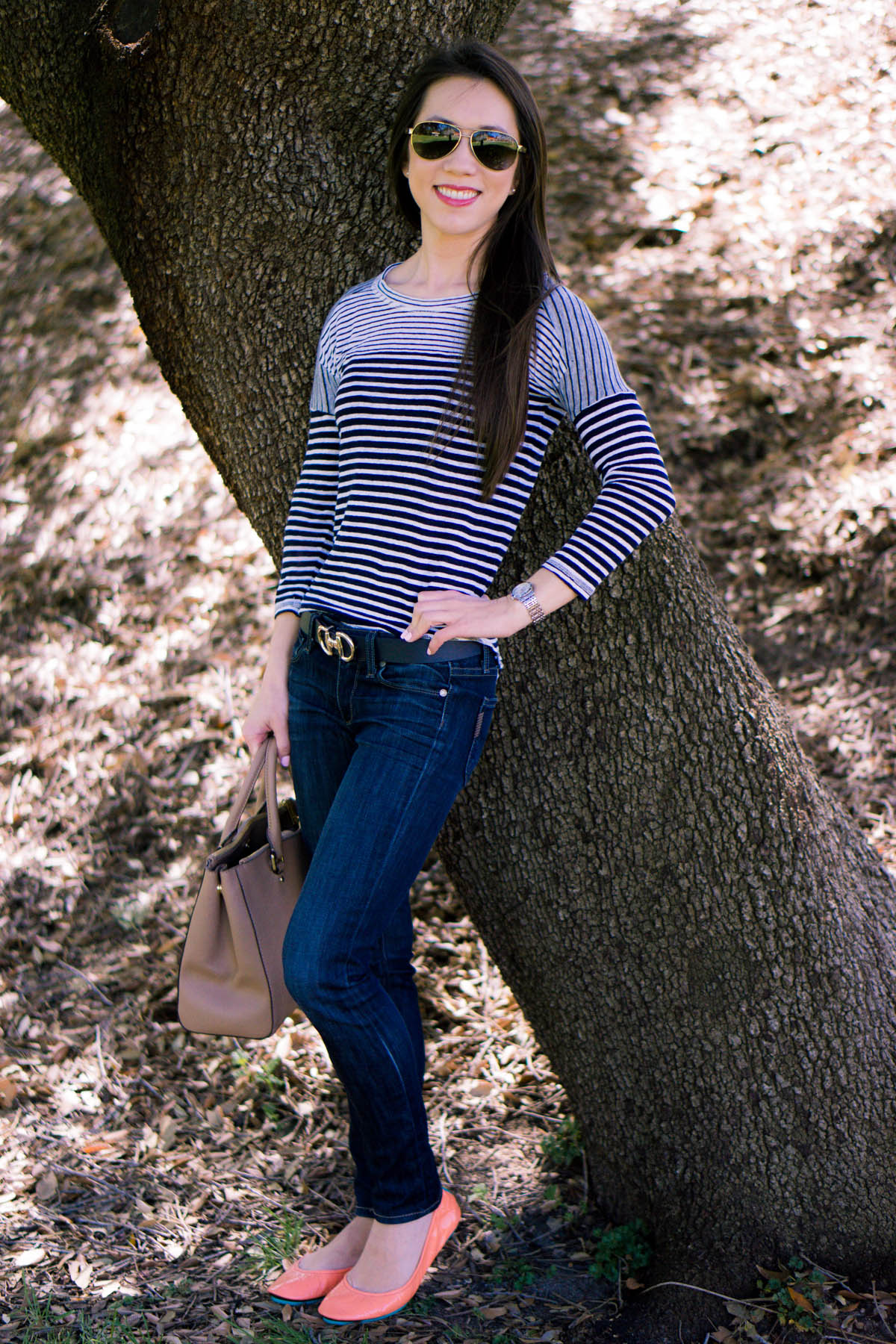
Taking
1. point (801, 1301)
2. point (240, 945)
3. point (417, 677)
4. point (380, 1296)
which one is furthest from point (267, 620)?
point (801, 1301)

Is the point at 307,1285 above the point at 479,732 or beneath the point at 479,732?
beneath

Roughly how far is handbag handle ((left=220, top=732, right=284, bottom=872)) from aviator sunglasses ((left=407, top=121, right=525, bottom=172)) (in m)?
1.24

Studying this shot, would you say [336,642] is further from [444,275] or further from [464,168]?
[464,168]

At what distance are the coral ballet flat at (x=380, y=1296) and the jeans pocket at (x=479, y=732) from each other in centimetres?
96

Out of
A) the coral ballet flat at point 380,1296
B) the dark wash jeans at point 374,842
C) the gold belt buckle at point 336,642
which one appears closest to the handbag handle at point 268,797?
the dark wash jeans at point 374,842

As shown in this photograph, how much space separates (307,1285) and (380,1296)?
23 cm

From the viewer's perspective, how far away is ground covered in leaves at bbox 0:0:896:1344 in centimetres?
278

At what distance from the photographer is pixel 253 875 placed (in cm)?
236

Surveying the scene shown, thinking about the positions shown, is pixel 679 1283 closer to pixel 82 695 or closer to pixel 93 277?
pixel 82 695

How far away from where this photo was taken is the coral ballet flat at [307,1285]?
2.47 meters

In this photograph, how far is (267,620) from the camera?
15.8 feet

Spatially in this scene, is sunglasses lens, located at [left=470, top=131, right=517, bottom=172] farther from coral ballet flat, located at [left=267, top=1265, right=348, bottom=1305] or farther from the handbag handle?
coral ballet flat, located at [left=267, top=1265, right=348, bottom=1305]

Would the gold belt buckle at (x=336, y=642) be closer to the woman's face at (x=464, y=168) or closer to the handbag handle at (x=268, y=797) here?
the handbag handle at (x=268, y=797)

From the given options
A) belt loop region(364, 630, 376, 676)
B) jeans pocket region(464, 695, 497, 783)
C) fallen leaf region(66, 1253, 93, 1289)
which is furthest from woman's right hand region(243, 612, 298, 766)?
fallen leaf region(66, 1253, 93, 1289)
